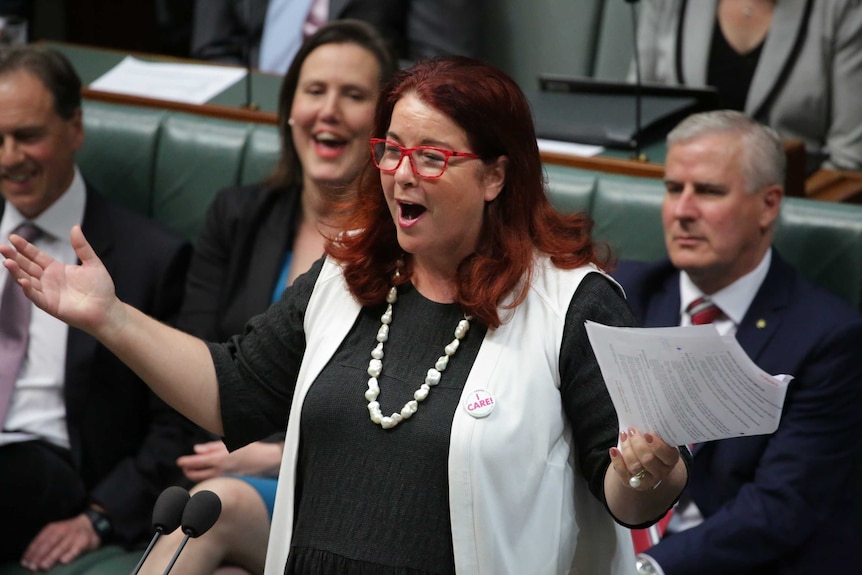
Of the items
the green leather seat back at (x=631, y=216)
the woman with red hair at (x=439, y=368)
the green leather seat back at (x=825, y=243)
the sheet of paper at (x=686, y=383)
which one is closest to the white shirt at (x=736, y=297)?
the green leather seat back at (x=825, y=243)

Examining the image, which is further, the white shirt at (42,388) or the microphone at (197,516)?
the white shirt at (42,388)

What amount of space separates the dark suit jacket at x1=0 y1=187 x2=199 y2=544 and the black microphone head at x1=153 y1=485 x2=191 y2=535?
42.1 inches

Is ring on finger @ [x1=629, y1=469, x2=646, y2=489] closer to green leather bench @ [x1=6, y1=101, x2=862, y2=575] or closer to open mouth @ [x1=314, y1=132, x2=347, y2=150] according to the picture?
green leather bench @ [x1=6, y1=101, x2=862, y2=575]

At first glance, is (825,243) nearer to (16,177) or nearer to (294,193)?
(294,193)

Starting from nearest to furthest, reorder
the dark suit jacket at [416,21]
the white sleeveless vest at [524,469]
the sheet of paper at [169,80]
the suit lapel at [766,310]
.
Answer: the white sleeveless vest at [524,469] → the suit lapel at [766,310] → the sheet of paper at [169,80] → the dark suit jacket at [416,21]

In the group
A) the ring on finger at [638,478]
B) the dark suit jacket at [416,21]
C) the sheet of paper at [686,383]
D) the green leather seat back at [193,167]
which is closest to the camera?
the sheet of paper at [686,383]

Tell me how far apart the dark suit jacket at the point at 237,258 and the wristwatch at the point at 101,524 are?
0.43 m

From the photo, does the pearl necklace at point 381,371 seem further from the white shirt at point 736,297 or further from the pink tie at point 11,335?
the pink tie at point 11,335

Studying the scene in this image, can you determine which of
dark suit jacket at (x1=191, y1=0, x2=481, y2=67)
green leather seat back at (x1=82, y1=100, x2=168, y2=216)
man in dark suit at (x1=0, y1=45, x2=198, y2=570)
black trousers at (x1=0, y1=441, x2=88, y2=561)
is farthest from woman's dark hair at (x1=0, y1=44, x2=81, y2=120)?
dark suit jacket at (x1=191, y1=0, x2=481, y2=67)

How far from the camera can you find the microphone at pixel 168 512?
57.9 inches

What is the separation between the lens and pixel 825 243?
247 cm

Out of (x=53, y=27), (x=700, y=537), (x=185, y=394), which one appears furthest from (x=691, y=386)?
(x=53, y=27)

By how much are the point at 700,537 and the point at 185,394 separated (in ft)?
3.26

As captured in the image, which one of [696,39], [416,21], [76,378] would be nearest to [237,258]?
[76,378]
